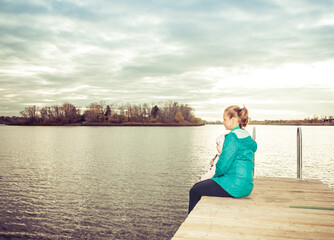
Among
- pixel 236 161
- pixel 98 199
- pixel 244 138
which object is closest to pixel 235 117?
pixel 244 138

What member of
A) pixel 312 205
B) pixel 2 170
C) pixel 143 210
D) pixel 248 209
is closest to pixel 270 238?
pixel 248 209

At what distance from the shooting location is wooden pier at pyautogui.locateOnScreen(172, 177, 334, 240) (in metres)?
3.41

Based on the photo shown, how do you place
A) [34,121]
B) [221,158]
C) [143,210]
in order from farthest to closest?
1. [34,121]
2. [143,210]
3. [221,158]

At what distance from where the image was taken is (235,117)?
455 centimetres

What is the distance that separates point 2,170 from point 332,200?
20474mm

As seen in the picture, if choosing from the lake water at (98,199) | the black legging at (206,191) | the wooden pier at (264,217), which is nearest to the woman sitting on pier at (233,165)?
the black legging at (206,191)

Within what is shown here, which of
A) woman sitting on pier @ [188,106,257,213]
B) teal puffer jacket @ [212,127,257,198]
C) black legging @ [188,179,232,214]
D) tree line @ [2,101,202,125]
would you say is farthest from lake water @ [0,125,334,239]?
tree line @ [2,101,202,125]

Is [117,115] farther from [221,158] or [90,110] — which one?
[221,158]

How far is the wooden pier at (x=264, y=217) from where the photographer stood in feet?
11.2

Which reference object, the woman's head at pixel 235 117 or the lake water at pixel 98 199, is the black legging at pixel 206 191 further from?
the lake water at pixel 98 199

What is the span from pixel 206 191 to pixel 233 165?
0.71m

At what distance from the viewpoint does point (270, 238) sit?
10.8 ft

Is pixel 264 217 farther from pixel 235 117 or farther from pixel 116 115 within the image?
pixel 116 115

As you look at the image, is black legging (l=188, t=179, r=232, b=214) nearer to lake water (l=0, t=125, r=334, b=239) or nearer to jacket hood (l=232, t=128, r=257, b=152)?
jacket hood (l=232, t=128, r=257, b=152)
